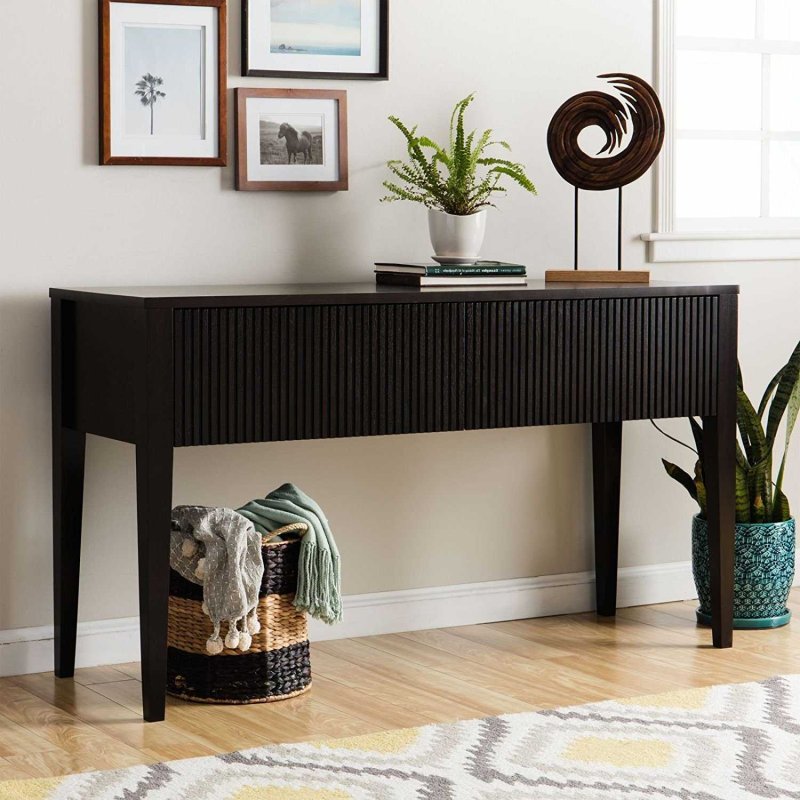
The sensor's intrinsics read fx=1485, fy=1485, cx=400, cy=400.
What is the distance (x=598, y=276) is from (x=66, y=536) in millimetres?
1361

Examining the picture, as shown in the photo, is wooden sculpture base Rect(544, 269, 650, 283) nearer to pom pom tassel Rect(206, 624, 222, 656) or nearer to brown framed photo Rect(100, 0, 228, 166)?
brown framed photo Rect(100, 0, 228, 166)

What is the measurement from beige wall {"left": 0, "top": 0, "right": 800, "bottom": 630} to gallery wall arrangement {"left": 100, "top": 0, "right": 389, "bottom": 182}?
44 mm

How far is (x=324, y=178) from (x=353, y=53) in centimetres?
31

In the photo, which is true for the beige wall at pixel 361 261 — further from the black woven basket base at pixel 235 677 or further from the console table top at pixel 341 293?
the black woven basket base at pixel 235 677

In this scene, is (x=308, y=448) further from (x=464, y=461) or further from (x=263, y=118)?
(x=263, y=118)

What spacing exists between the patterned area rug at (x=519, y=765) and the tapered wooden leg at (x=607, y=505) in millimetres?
903

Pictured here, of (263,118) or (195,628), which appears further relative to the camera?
(263,118)

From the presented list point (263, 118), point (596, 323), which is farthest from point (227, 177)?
point (596, 323)

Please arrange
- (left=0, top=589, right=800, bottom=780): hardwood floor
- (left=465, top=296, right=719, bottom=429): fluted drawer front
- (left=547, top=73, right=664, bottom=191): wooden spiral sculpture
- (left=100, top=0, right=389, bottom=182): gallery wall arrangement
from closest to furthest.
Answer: (left=0, top=589, right=800, bottom=780): hardwood floor
(left=465, top=296, right=719, bottom=429): fluted drawer front
(left=100, top=0, right=389, bottom=182): gallery wall arrangement
(left=547, top=73, right=664, bottom=191): wooden spiral sculpture

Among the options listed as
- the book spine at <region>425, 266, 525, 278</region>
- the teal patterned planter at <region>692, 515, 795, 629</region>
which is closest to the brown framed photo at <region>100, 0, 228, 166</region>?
the book spine at <region>425, 266, 525, 278</region>

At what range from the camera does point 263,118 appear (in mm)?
3459

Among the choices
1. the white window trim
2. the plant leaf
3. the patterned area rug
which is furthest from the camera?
the white window trim

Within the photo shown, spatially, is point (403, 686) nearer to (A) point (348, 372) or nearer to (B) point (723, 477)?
(A) point (348, 372)

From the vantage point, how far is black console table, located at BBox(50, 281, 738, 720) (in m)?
2.89
